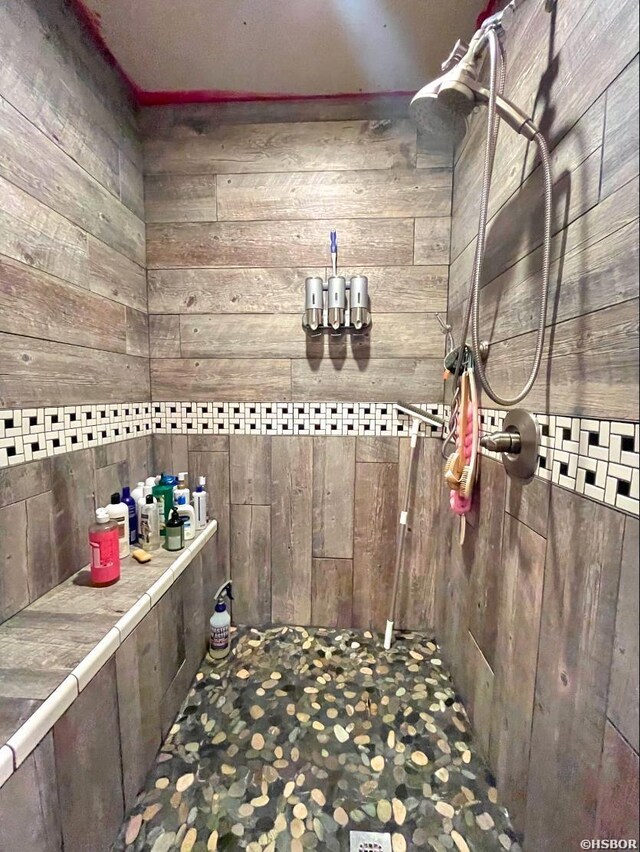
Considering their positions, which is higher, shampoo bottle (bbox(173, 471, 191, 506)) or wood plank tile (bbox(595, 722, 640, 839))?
shampoo bottle (bbox(173, 471, 191, 506))

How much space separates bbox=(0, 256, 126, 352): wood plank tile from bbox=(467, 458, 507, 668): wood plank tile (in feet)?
4.46

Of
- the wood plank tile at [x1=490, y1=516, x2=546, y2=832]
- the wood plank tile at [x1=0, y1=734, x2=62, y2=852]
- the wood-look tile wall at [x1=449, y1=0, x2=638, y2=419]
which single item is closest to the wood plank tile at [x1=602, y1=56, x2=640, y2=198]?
the wood-look tile wall at [x1=449, y1=0, x2=638, y2=419]

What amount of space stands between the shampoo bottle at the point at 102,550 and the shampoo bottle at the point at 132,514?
0.80 feet

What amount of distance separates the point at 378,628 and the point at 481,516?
811 millimetres

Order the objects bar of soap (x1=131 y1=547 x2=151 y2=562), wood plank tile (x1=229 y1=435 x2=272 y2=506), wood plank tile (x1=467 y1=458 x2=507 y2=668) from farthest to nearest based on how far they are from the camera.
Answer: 1. wood plank tile (x1=229 y1=435 x2=272 y2=506)
2. bar of soap (x1=131 y1=547 x2=151 y2=562)
3. wood plank tile (x1=467 y1=458 x2=507 y2=668)

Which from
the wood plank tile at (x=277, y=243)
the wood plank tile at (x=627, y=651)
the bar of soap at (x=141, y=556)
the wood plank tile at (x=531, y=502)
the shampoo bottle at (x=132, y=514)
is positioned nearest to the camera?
the wood plank tile at (x=627, y=651)

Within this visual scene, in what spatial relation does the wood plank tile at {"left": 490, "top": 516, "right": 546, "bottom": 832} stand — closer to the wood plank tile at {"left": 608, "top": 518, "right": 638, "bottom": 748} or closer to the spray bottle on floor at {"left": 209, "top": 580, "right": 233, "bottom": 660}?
the wood plank tile at {"left": 608, "top": 518, "right": 638, "bottom": 748}

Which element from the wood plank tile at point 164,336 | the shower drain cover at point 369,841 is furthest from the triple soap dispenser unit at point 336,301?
the shower drain cover at point 369,841

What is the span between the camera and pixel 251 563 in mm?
1523

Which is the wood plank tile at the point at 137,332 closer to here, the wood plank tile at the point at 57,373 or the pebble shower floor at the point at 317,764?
the wood plank tile at the point at 57,373

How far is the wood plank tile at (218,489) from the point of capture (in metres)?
1.50

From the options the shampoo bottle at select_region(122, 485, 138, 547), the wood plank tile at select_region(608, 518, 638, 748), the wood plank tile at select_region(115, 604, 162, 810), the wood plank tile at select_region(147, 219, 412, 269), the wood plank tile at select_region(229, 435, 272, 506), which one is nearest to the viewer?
the wood plank tile at select_region(608, 518, 638, 748)

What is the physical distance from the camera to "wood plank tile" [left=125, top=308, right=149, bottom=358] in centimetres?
136

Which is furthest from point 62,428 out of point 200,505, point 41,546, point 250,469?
point 250,469
